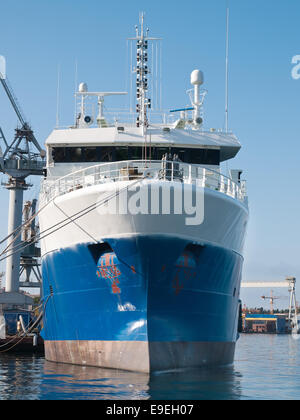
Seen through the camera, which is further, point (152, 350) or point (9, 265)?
point (9, 265)

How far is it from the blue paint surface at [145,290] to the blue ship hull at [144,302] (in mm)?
29

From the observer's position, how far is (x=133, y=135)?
75.3ft

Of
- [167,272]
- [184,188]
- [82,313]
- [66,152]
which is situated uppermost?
[66,152]

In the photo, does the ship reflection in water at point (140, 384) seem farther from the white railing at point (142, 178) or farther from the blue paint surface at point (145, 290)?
the white railing at point (142, 178)

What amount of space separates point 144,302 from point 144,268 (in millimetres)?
993

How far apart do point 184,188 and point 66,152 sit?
7.52 meters

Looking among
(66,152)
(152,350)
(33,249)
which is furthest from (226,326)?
(33,249)

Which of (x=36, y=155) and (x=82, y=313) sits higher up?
(x=36, y=155)

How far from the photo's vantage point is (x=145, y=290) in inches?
676

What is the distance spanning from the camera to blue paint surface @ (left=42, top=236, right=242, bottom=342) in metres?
17.2

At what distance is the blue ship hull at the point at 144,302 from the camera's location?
677 inches

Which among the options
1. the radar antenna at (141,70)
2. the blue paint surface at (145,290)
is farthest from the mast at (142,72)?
the blue paint surface at (145,290)

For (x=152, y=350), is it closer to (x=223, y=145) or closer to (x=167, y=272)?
(x=167, y=272)

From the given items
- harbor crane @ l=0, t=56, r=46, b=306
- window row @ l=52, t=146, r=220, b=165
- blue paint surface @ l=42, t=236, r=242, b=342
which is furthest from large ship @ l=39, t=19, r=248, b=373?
harbor crane @ l=0, t=56, r=46, b=306
